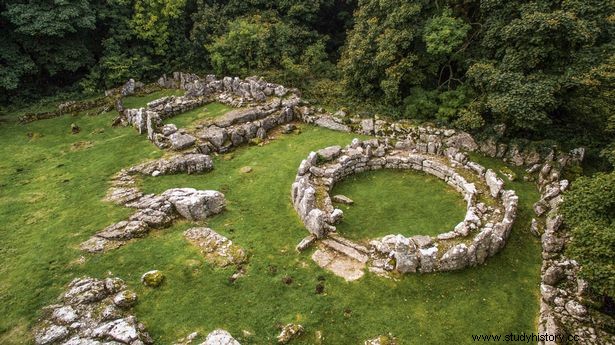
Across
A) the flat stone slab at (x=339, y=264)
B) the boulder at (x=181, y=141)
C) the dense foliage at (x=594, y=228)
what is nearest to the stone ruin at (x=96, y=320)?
the flat stone slab at (x=339, y=264)

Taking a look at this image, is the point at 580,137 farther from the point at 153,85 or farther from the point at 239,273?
the point at 153,85

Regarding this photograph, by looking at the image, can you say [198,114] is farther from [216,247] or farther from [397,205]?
[397,205]

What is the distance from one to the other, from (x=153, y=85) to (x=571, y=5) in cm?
3399

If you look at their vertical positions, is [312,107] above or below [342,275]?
above

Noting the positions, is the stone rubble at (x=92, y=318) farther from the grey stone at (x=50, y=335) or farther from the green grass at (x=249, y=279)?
the green grass at (x=249, y=279)

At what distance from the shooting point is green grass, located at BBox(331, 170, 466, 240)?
1869 cm

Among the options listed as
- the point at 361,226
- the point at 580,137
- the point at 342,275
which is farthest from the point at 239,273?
the point at 580,137

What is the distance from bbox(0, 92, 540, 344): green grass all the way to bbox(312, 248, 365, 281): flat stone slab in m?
0.35

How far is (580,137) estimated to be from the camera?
74.1 feet

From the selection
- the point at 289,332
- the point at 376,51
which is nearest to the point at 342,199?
the point at 289,332

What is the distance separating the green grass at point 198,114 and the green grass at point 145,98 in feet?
17.2

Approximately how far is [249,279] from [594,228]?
39.9ft

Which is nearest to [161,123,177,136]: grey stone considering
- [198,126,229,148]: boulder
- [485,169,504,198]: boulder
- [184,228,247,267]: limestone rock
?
[198,126,229,148]: boulder

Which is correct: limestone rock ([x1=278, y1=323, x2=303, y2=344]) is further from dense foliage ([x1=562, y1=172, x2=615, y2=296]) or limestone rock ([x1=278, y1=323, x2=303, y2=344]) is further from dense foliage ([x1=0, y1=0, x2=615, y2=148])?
dense foliage ([x1=0, y1=0, x2=615, y2=148])
